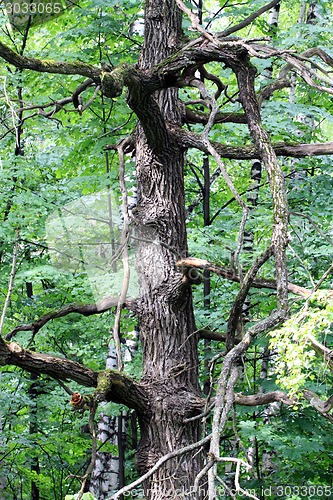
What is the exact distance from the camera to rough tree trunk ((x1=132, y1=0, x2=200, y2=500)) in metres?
5.31

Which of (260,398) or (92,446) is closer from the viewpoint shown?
(92,446)

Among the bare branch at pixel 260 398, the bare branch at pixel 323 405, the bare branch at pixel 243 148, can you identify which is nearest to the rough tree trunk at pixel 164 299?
the bare branch at pixel 243 148

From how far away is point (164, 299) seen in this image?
17.9ft

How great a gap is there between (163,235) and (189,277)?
0.43 m

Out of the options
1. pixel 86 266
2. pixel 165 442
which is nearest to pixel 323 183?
pixel 86 266

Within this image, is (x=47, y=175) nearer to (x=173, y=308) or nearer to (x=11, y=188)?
(x=11, y=188)

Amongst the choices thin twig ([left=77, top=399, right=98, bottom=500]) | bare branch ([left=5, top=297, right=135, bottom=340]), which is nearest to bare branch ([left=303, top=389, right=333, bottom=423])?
thin twig ([left=77, top=399, right=98, bottom=500])

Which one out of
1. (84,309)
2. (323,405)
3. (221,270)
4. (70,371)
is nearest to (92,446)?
(70,371)

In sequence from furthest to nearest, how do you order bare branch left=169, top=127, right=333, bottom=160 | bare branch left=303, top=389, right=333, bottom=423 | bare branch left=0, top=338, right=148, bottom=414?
1. bare branch left=169, top=127, right=333, bottom=160
2. bare branch left=0, top=338, right=148, bottom=414
3. bare branch left=303, top=389, right=333, bottom=423

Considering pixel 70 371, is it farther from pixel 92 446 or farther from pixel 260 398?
pixel 260 398

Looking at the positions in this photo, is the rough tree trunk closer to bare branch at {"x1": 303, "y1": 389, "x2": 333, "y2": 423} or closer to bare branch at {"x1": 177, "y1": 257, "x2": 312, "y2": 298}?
bare branch at {"x1": 177, "y1": 257, "x2": 312, "y2": 298}

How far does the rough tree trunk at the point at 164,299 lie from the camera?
17.4ft

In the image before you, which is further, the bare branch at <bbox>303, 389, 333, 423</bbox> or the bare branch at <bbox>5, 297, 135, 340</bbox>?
the bare branch at <bbox>5, 297, 135, 340</bbox>

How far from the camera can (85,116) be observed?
8906 millimetres
